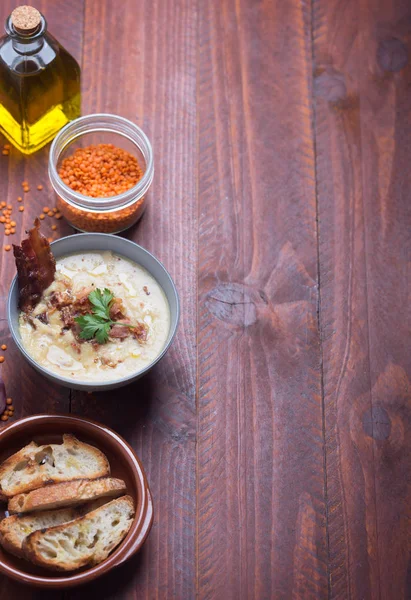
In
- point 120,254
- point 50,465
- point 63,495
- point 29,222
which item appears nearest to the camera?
point 63,495

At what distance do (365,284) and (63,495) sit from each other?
1070 mm

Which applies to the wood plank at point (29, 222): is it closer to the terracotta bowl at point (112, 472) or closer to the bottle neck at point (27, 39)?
the terracotta bowl at point (112, 472)

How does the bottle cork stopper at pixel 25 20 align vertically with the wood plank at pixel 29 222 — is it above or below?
above

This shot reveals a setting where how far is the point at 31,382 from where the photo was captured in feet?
7.79

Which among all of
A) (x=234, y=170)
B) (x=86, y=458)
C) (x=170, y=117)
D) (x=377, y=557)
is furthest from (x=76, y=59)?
(x=377, y=557)

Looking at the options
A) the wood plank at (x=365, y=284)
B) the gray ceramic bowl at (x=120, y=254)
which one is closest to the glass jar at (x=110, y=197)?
the gray ceramic bowl at (x=120, y=254)

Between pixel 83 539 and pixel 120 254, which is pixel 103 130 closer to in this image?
pixel 120 254

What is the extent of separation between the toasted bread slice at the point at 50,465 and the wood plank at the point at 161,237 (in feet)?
0.55

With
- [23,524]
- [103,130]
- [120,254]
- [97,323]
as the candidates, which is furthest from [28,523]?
[103,130]

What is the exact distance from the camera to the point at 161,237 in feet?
8.33

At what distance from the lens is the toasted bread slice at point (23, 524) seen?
208 cm

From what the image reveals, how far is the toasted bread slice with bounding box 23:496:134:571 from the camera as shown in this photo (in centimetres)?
204

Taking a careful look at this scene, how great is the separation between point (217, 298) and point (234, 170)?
40 centimetres

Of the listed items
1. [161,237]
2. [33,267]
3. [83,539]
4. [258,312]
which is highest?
[33,267]
